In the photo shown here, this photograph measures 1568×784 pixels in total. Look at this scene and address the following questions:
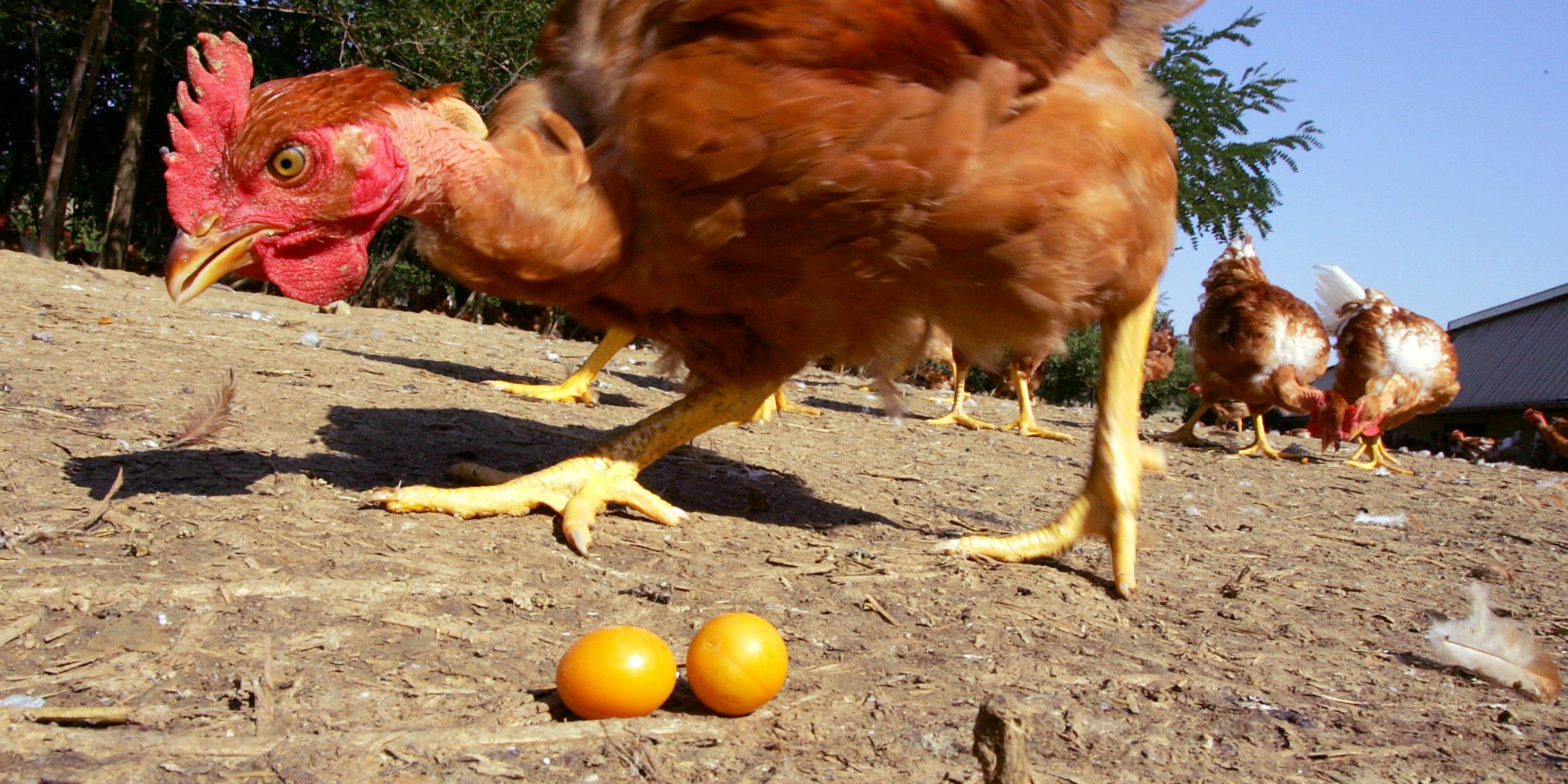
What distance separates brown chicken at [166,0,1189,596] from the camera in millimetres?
2133

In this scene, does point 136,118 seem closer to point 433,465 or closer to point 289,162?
point 433,465

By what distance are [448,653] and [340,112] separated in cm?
130

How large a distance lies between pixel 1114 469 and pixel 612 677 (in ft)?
5.89

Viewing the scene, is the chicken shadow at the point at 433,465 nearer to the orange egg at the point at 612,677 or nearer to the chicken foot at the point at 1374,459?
the orange egg at the point at 612,677

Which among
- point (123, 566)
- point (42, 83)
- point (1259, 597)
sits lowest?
point (123, 566)

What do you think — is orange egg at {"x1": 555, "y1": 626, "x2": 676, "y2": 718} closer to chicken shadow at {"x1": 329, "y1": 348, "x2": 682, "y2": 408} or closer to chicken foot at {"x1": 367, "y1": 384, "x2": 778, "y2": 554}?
chicken foot at {"x1": 367, "y1": 384, "x2": 778, "y2": 554}

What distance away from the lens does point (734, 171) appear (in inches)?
84.0

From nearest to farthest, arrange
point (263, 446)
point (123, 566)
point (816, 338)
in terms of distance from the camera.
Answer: point (123, 566) < point (816, 338) < point (263, 446)

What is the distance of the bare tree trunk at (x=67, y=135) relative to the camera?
10820 millimetres

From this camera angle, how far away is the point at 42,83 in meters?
14.9

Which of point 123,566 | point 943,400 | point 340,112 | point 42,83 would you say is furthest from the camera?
point 42,83

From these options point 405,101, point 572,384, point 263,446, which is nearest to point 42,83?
point 572,384

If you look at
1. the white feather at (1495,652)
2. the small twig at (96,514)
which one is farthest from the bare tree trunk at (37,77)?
the white feather at (1495,652)

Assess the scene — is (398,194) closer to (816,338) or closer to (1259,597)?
(816,338)
